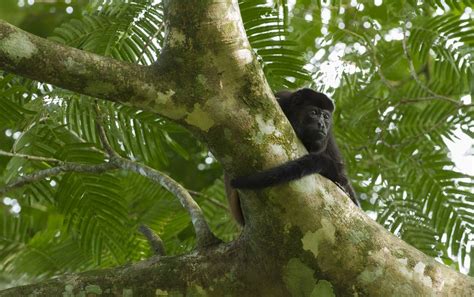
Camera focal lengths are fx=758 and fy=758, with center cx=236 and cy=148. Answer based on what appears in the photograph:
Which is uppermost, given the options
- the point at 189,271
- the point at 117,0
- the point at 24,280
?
the point at 117,0

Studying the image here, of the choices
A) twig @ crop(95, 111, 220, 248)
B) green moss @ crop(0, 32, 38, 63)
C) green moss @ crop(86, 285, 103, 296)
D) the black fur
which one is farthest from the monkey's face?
green moss @ crop(0, 32, 38, 63)

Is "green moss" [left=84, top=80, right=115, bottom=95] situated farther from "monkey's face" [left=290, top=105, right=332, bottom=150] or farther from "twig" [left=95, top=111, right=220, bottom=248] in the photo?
"monkey's face" [left=290, top=105, right=332, bottom=150]

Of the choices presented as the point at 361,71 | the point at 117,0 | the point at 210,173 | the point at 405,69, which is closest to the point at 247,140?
the point at 117,0

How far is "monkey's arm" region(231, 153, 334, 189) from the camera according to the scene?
127 inches

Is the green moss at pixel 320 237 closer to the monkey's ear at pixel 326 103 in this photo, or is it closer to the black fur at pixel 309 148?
the black fur at pixel 309 148

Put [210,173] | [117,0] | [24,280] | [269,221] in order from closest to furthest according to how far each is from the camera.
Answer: [269,221] → [117,0] → [24,280] → [210,173]

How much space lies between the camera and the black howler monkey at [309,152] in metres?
3.25

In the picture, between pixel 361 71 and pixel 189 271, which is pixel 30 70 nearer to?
pixel 189 271

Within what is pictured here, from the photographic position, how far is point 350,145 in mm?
6340

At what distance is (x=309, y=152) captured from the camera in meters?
3.71

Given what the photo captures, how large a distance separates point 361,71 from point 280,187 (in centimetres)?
295

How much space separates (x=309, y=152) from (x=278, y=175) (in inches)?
20.9

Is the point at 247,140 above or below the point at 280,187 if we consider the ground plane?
above

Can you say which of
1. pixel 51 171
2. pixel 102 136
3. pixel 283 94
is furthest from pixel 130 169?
pixel 283 94
